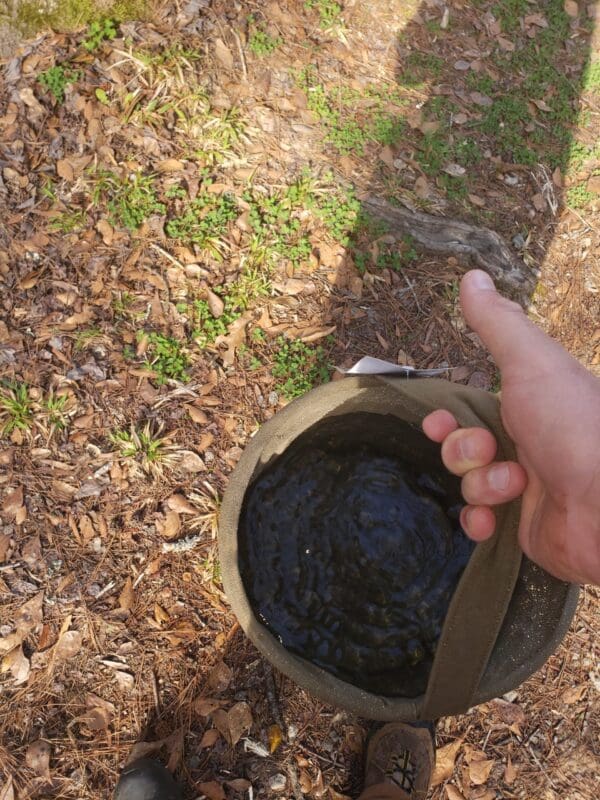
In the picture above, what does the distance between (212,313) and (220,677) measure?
1475 mm

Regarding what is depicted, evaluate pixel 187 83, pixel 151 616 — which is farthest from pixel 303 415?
pixel 187 83

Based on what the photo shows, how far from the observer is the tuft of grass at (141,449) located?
2.23 m

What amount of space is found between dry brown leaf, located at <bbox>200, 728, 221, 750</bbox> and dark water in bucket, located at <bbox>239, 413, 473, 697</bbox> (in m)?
0.50

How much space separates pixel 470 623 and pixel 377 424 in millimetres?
791

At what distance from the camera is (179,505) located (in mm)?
2234

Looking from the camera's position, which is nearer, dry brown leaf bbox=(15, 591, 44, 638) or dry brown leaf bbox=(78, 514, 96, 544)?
dry brown leaf bbox=(15, 591, 44, 638)

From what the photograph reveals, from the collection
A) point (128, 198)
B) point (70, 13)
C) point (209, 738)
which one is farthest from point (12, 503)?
point (70, 13)

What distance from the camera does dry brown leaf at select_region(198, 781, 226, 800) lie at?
1.96m

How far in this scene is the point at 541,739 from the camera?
2.27m

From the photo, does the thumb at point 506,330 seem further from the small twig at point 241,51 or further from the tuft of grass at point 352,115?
the small twig at point 241,51

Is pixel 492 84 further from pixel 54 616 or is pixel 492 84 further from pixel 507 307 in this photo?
pixel 54 616

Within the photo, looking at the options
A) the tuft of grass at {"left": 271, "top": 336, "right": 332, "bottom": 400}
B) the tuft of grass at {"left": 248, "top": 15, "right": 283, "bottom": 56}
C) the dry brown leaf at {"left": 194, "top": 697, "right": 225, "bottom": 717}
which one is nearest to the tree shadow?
the tuft of grass at {"left": 271, "top": 336, "right": 332, "bottom": 400}

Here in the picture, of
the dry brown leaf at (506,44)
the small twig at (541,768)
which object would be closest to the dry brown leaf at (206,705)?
the small twig at (541,768)

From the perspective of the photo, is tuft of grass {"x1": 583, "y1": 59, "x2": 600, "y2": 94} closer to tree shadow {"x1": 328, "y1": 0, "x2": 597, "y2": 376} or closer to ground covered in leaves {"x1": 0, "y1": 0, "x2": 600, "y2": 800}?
tree shadow {"x1": 328, "y1": 0, "x2": 597, "y2": 376}
